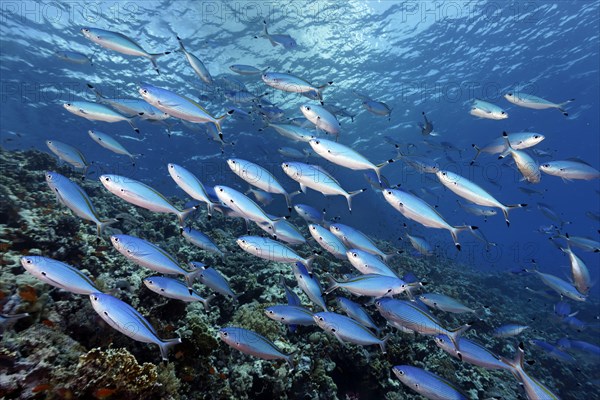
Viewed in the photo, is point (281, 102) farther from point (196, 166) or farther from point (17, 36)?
point (17, 36)

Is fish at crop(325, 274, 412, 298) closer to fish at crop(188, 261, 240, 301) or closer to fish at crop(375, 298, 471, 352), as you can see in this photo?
fish at crop(375, 298, 471, 352)

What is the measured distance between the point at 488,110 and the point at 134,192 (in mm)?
6961

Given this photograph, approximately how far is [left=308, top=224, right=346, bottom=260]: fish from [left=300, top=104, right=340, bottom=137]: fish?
1.94 metres

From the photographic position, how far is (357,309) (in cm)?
505

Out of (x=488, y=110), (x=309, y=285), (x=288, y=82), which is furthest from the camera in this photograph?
(x=488, y=110)

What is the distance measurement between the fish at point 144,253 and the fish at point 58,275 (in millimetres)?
482

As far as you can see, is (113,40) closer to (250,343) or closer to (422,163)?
(250,343)

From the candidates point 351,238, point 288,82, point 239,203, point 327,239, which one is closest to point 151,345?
point 239,203

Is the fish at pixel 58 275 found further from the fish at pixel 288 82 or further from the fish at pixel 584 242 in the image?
the fish at pixel 584 242

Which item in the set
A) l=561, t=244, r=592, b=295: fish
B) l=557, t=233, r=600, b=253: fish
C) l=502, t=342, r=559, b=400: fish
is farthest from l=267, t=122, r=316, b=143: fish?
l=557, t=233, r=600, b=253: fish

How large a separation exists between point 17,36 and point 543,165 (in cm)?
→ 2662

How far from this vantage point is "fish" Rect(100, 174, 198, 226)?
143 inches

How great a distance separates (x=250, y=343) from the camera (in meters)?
3.89

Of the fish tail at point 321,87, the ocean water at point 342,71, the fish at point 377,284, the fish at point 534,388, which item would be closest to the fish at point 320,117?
the fish tail at point 321,87
